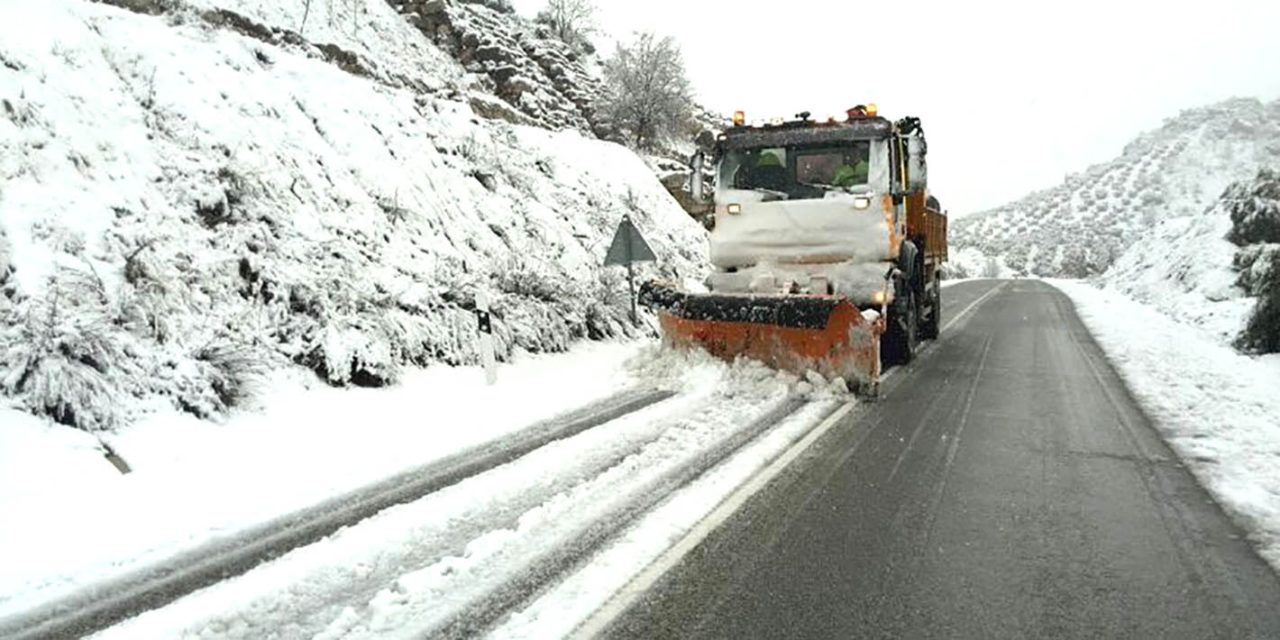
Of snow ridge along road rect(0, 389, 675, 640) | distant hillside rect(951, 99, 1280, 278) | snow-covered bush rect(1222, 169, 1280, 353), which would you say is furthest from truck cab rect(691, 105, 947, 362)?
distant hillside rect(951, 99, 1280, 278)

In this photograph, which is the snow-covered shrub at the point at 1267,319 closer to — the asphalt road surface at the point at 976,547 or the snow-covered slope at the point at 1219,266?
the snow-covered slope at the point at 1219,266

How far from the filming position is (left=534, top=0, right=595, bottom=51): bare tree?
35.1 m

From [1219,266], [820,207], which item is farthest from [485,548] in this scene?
[1219,266]

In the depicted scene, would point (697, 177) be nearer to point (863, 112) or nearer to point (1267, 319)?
point (863, 112)

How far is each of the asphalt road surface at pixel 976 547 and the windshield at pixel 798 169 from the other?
342 centimetres

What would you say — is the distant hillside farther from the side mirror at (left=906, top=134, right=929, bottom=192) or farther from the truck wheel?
the side mirror at (left=906, top=134, right=929, bottom=192)

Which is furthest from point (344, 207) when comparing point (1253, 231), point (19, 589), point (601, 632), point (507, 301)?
point (1253, 231)

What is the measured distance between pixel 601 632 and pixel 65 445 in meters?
4.40

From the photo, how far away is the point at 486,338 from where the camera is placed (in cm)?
869

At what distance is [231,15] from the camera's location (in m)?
16.2

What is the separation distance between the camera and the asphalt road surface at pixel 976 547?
3.06m

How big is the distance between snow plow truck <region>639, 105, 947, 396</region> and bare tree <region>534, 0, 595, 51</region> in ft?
92.3

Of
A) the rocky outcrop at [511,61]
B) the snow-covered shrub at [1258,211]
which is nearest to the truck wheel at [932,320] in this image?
the snow-covered shrub at [1258,211]

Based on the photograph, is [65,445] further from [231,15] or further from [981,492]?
[231,15]
